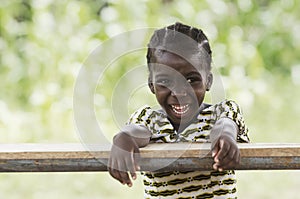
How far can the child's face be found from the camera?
1.29 metres

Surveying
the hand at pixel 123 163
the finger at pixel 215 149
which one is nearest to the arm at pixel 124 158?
the hand at pixel 123 163

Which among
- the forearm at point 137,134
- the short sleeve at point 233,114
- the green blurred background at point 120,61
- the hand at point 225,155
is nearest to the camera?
the hand at point 225,155

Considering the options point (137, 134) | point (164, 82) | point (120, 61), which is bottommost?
point (137, 134)

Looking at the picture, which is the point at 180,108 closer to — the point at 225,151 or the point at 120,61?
the point at 225,151

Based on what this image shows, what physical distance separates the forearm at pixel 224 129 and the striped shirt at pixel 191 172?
0.04 metres

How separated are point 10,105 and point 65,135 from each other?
1.12 ft

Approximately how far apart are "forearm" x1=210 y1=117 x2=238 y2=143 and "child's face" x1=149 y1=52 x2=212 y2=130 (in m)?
0.06

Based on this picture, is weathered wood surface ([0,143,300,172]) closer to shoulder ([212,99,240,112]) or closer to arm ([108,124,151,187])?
arm ([108,124,151,187])

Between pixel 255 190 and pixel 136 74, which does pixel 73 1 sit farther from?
pixel 136 74

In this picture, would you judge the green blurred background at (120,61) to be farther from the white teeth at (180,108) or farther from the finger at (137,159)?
the finger at (137,159)

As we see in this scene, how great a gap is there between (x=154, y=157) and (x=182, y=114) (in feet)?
0.62

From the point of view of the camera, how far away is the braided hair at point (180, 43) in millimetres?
1323

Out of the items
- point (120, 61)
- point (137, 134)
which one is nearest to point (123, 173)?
point (137, 134)

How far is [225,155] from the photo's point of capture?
1134 millimetres
